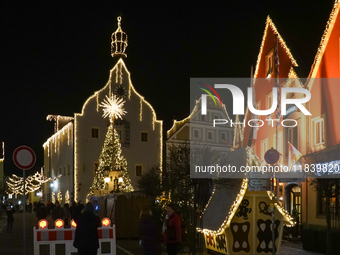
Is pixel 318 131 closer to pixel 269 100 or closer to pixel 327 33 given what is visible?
pixel 327 33

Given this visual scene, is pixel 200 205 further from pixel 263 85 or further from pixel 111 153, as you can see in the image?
pixel 111 153

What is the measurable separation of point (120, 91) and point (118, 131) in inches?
152

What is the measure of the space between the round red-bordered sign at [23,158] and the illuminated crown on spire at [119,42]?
39.7m

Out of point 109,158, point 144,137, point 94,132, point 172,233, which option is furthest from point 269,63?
point 144,137

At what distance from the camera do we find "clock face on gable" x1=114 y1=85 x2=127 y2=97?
53531mm

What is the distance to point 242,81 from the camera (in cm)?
3438

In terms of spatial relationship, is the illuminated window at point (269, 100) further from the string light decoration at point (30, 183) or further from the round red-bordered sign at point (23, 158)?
the string light decoration at point (30, 183)

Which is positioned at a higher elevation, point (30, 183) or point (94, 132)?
point (94, 132)

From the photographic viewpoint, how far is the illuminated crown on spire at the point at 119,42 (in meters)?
53.4

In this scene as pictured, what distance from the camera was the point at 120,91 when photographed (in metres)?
53.8

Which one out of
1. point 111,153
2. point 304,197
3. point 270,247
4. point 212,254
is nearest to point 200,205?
point 212,254

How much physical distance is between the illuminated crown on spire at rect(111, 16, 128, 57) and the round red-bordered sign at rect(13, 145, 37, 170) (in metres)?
39.7

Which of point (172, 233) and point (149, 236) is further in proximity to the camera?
point (172, 233)

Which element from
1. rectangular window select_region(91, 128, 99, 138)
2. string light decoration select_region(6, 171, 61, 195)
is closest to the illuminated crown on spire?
rectangular window select_region(91, 128, 99, 138)
